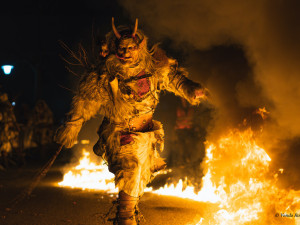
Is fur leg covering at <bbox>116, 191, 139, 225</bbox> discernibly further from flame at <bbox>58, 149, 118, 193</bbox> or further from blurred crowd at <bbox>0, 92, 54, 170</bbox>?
blurred crowd at <bbox>0, 92, 54, 170</bbox>

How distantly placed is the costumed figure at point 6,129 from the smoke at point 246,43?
6.71 metres

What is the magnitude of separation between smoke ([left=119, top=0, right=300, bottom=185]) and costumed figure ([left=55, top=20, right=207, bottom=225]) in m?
1.52

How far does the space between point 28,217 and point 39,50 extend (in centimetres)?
1649

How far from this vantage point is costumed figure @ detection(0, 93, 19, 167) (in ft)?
38.2

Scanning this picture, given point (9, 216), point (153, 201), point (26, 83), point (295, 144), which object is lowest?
point (9, 216)

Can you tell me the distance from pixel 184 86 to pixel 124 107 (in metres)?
0.68

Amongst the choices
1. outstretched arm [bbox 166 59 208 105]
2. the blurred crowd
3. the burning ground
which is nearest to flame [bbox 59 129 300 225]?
the burning ground

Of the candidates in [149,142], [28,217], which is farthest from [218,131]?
[28,217]

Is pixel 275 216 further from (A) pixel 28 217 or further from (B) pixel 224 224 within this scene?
(A) pixel 28 217

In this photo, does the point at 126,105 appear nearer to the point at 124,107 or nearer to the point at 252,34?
the point at 124,107

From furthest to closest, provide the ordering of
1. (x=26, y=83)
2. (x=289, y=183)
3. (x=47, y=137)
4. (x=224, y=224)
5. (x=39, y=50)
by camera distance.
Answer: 1. (x=26, y=83)
2. (x=39, y=50)
3. (x=47, y=137)
4. (x=289, y=183)
5. (x=224, y=224)

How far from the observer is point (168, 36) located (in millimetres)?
6305

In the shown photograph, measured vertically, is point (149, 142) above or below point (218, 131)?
below

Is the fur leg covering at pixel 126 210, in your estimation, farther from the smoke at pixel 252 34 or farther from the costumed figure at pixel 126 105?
the smoke at pixel 252 34
